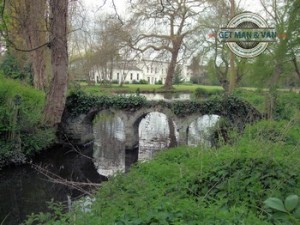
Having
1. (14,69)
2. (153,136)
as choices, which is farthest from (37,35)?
(153,136)

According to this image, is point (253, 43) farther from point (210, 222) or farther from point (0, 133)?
point (210, 222)

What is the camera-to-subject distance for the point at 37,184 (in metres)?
11.1

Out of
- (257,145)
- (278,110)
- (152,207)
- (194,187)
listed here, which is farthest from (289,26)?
(152,207)

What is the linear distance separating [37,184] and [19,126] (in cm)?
304

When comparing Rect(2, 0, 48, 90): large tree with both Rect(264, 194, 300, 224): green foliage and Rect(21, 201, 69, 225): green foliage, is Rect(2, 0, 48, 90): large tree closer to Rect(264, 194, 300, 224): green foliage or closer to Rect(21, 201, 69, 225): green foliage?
Rect(21, 201, 69, 225): green foliage

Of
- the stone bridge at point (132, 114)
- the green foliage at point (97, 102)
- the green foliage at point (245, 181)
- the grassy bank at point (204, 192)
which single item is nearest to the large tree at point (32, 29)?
the green foliage at point (97, 102)

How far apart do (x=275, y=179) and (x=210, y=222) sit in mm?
1867

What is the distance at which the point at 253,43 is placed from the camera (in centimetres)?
1669

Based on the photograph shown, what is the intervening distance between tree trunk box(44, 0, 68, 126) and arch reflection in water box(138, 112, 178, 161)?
458cm

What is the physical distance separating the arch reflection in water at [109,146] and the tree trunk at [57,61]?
279cm

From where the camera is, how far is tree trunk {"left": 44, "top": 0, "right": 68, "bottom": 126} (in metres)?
14.7

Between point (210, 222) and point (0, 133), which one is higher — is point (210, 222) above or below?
above

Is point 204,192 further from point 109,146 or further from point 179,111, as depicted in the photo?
point 109,146

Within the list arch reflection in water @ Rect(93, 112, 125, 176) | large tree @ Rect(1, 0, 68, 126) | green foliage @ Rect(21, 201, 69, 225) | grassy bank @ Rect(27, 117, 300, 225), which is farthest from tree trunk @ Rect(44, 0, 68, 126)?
green foliage @ Rect(21, 201, 69, 225)
